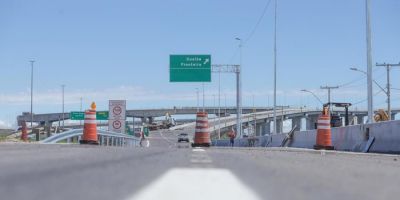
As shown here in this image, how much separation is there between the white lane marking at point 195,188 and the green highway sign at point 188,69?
4820 cm

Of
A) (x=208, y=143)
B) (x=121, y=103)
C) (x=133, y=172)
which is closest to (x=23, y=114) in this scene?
(x=121, y=103)

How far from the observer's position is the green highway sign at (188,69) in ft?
181

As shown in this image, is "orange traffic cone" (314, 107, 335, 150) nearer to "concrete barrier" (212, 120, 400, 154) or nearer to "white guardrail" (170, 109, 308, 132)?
"concrete barrier" (212, 120, 400, 154)

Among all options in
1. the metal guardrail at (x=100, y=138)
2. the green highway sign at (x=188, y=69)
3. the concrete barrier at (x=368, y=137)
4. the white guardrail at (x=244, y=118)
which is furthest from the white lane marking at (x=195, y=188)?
the white guardrail at (x=244, y=118)

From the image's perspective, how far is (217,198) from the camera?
471cm

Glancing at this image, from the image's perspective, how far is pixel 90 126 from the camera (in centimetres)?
1898

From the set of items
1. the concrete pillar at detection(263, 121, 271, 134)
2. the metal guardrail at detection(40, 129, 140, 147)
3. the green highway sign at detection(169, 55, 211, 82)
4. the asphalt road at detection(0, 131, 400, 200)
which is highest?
the green highway sign at detection(169, 55, 211, 82)

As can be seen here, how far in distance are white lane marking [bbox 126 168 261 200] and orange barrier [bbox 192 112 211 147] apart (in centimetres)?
1572

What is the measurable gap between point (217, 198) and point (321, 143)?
53.5 feet

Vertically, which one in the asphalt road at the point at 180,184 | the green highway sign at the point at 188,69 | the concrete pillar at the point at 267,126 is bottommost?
the concrete pillar at the point at 267,126

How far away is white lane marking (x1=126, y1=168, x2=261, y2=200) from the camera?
188 inches

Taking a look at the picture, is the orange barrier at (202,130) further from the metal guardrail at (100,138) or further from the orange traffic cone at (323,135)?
the orange traffic cone at (323,135)

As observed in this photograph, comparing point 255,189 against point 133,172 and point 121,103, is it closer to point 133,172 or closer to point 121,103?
point 133,172

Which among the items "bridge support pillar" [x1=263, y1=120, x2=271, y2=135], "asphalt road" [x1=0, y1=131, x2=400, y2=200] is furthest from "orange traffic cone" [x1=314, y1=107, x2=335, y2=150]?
"bridge support pillar" [x1=263, y1=120, x2=271, y2=135]
